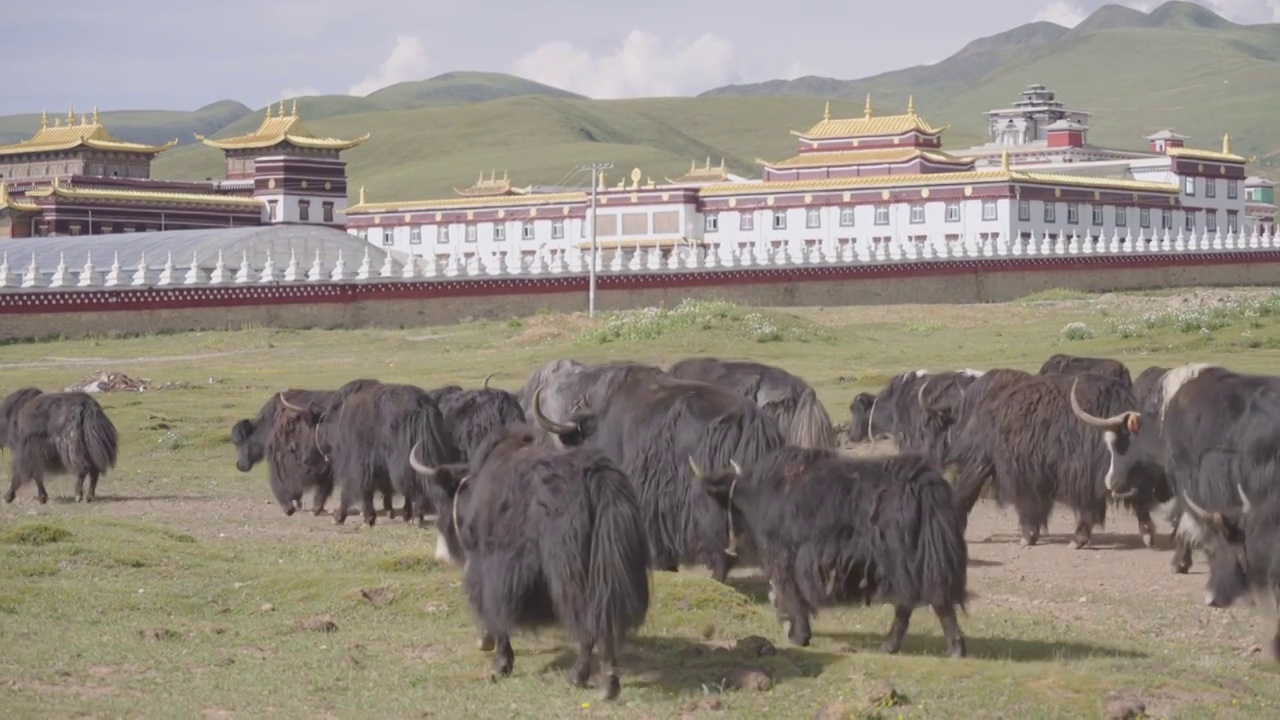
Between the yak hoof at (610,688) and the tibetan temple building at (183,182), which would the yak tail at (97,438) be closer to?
the yak hoof at (610,688)

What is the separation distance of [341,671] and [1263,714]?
4.38m

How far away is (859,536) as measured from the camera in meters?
9.68

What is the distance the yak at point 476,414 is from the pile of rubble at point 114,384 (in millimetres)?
15015

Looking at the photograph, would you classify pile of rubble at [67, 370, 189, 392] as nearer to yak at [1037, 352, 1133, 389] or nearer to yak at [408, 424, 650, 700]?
yak at [1037, 352, 1133, 389]

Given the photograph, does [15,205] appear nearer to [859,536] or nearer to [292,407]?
[292,407]

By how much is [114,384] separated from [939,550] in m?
22.3

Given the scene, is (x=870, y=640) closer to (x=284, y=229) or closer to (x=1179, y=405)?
(x=1179, y=405)

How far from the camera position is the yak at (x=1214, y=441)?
1132 cm

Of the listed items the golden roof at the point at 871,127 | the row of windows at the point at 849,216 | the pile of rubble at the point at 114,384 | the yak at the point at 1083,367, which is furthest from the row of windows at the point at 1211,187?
the yak at the point at 1083,367

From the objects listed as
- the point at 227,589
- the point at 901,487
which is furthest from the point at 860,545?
the point at 227,589

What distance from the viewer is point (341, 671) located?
9.76 m

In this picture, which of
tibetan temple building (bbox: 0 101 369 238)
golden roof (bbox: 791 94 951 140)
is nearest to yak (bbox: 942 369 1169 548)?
golden roof (bbox: 791 94 951 140)

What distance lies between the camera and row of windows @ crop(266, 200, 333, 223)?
77.8 meters

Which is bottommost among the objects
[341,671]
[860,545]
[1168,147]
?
[341,671]
